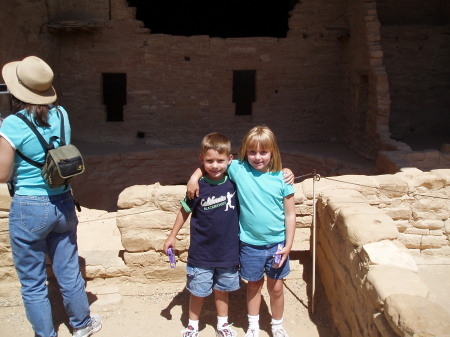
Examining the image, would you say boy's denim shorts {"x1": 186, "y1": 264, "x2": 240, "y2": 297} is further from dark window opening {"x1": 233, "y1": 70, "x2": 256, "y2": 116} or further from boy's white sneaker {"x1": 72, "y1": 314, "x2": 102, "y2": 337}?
dark window opening {"x1": 233, "y1": 70, "x2": 256, "y2": 116}

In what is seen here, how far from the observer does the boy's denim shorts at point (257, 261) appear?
10.4 feet

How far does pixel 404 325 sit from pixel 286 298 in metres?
1.89

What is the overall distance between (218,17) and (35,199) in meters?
11.9

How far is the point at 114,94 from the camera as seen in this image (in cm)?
1131

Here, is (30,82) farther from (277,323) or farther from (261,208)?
(277,323)

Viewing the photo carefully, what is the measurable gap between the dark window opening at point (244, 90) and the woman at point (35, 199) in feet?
28.1

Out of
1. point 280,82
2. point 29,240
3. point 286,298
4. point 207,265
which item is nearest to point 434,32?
point 280,82

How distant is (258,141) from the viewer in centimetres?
305

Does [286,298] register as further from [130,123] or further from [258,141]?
[130,123]

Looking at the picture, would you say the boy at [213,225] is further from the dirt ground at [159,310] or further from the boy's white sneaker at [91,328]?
the boy's white sneaker at [91,328]

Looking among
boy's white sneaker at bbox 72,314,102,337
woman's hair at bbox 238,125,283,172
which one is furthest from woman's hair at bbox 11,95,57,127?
boy's white sneaker at bbox 72,314,102,337

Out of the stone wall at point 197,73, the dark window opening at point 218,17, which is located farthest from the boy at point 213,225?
the dark window opening at point 218,17

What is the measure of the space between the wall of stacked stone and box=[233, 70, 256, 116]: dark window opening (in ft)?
23.5

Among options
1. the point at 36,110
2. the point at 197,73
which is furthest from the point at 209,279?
the point at 197,73
